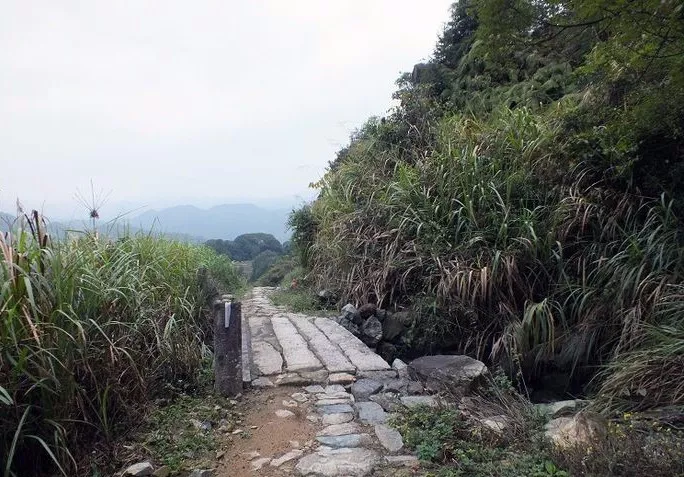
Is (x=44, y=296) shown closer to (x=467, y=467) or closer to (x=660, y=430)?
(x=467, y=467)

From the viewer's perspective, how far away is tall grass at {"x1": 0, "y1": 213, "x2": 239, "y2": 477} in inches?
102

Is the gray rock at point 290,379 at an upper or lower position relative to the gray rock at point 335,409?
upper

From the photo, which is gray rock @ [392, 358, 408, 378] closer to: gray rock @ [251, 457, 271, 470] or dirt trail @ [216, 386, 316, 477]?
dirt trail @ [216, 386, 316, 477]

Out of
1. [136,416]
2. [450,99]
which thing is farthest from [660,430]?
[450,99]

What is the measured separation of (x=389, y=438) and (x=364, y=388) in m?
0.81

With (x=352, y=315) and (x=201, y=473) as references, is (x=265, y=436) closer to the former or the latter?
(x=201, y=473)

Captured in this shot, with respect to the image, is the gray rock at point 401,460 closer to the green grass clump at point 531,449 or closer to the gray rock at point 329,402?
the green grass clump at point 531,449

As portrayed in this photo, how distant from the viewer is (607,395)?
3158mm

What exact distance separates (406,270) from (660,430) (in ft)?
10.3

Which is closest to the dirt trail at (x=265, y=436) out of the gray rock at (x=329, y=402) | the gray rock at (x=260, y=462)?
the gray rock at (x=260, y=462)

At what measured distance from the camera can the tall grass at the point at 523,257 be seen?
151 inches

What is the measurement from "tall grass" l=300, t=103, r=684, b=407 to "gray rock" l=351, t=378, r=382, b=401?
1257 millimetres

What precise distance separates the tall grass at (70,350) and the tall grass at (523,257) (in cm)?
256

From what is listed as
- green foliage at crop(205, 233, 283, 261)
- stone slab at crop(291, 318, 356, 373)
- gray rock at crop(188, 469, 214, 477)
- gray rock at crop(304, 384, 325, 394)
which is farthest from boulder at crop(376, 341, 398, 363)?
green foliage at crop(205, 233, 283, 261)
